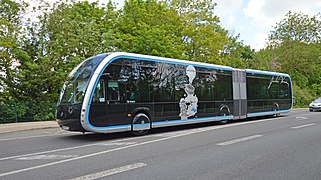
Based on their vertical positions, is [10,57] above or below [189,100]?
above

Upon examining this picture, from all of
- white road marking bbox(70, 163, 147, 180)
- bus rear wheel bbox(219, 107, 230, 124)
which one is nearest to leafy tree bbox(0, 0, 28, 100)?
bus rear wheel bbox(219, 107, 230, 124)

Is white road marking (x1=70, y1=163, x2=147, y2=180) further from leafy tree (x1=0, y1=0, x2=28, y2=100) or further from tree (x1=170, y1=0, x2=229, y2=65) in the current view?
tree (x1=170, y1=0, x2=229, y2=65)

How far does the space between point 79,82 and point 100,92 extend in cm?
94

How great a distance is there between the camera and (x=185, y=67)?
13750 millimetres

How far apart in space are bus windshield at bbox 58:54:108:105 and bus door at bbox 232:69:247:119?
9.11 meters

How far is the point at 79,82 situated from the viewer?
1047cm

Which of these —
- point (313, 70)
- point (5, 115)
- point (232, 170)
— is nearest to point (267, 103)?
point (232, 170)

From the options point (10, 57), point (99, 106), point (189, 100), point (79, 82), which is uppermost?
point (10, 57)

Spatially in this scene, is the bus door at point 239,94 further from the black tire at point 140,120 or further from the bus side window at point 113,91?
the bus side window at point 113,91

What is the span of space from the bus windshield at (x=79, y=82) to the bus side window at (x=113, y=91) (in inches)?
31.3

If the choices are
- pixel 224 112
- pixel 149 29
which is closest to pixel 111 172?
pixel 224 112

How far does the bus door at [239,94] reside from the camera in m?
16.9

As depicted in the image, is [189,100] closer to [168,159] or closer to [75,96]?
[75,96]

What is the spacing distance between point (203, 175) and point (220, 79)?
10989 mm
